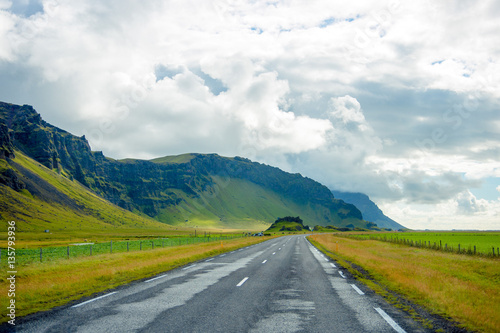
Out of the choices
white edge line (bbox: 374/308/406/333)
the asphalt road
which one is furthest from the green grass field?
white edge line (bbox: 374/308/406/333)

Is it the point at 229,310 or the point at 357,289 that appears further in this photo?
the point at 357,289

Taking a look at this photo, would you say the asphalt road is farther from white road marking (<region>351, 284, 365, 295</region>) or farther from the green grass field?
the green grass field

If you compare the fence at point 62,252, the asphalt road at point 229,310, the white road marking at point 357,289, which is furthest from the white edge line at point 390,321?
the fence at point 62,252

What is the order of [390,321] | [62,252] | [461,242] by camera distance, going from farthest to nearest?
[461,242] → [62,252] → [390,321]

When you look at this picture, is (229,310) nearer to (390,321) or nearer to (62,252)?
(390,321)

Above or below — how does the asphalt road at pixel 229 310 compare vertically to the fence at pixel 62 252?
above

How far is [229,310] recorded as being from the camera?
9.84 meters

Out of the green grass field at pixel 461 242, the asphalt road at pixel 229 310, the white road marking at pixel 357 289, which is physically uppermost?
the asphalt road at pixel 229 310

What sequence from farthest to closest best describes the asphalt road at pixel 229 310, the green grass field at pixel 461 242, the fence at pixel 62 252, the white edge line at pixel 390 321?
1. the green grass field at pixel 461 242
2. the fence at pixel 62 252
3. the asphalt road at pixel 229 310
4. the white edge line at pixel 390 321

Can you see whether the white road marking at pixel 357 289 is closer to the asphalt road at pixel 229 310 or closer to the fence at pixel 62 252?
the asphalt road at pixel 229 310

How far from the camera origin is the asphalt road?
26.9 feet

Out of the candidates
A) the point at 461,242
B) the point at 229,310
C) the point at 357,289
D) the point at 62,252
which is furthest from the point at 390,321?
the point at 461,242

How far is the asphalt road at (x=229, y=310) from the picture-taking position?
8.20 metres

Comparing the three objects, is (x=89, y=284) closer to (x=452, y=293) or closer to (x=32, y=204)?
(x=452, y=293)
